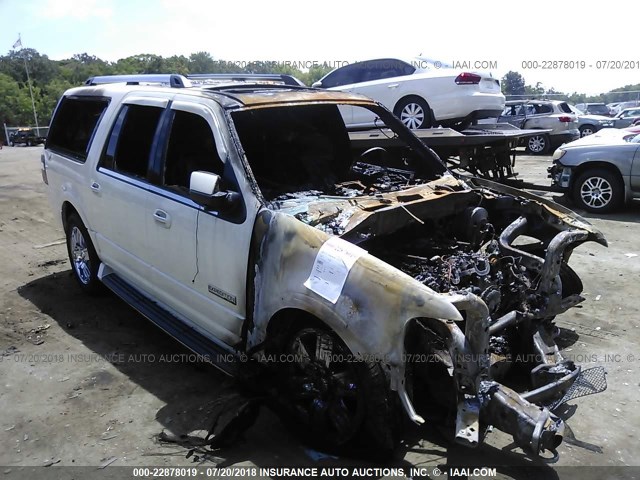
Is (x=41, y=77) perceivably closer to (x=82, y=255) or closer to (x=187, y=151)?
(x=82, y=255)

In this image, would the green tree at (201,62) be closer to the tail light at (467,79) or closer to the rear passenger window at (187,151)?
the tail light at (467,79)

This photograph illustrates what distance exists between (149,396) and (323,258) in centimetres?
184

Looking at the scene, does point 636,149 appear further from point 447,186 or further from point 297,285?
point 297,285

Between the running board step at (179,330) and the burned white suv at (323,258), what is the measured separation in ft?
0.04

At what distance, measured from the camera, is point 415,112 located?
998 centimetres

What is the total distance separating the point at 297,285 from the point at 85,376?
2.17 meters

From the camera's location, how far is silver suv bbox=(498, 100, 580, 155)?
17703mm

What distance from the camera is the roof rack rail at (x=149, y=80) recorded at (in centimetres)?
440

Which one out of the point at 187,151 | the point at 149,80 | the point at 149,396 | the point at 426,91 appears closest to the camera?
the point at 149,396

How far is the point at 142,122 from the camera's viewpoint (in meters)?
4.41

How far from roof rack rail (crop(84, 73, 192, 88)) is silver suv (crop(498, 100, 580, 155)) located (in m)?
14.7

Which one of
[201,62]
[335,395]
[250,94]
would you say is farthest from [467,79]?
[201,62]

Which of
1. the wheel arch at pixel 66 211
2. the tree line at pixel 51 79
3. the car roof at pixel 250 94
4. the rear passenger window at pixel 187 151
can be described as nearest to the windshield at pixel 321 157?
the car roof at pixel 250 94

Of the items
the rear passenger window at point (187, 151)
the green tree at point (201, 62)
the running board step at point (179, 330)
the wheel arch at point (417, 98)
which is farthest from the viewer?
the green tree at point (201, 62)
